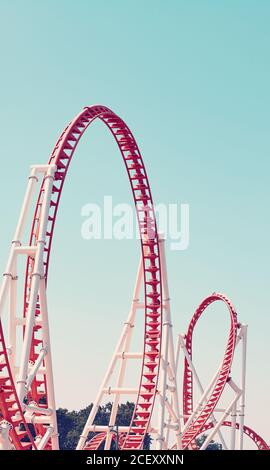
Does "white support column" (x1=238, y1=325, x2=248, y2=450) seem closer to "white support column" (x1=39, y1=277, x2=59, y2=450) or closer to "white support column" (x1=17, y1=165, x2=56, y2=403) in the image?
"white support column" (x1=39, y1=277, x2=59, y2=450)

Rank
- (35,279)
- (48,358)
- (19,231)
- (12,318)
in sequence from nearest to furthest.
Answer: (35,279) → (48,358) → (19,231) → (12,318)

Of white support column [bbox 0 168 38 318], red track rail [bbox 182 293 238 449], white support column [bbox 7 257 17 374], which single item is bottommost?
red track rail [bbox 182 293 238 449]

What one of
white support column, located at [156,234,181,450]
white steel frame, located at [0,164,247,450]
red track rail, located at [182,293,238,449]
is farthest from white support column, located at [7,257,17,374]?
red track rail, located at [182,293,238,449]

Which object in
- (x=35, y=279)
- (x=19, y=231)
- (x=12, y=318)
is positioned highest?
(x=19, y=231)

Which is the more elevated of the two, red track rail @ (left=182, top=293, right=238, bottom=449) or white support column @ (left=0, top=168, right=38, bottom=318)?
white support column @ (left=0, top=168, right=38, bottom=318)

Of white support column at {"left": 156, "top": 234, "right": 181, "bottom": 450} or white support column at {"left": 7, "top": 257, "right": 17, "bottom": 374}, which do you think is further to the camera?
white support column at {"left": 156, "top": 234, "right": 181, "bottom": 450}

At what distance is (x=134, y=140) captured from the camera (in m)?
22.0

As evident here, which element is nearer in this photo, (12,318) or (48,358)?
(48,358)

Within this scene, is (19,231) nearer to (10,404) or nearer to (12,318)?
(12,318)

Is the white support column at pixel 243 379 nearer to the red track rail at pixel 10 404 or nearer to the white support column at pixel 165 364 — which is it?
the white support column at pixel 165 364

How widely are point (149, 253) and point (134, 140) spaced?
136 inches

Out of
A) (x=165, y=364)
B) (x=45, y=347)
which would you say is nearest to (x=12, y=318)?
(x=45, y=347)
